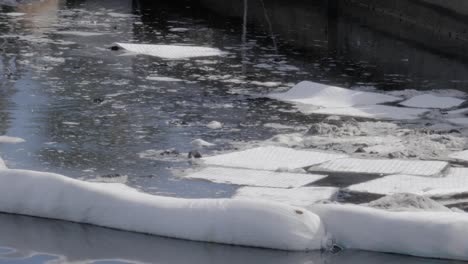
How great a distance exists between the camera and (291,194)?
830 cm

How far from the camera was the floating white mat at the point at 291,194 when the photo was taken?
814 cm

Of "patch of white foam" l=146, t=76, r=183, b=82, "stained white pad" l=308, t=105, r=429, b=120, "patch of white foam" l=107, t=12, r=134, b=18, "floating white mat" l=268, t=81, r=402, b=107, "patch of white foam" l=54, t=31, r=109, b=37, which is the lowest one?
"patch of white foam" l=107, t=12, r=134, b=18

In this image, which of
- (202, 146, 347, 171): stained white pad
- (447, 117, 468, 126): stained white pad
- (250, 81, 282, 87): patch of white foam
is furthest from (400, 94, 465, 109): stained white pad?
(202, 146, 347, 171): stained white pad

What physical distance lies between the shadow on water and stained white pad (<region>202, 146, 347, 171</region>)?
2.07 m

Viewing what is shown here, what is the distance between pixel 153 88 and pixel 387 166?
17.2 feet

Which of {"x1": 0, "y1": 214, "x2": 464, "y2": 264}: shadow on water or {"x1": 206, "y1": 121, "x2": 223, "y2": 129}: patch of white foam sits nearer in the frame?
{"x1": 0, "y1": 214, "x2": 464, "y2": 264}: shadow on water

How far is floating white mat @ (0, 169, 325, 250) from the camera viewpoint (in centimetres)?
725

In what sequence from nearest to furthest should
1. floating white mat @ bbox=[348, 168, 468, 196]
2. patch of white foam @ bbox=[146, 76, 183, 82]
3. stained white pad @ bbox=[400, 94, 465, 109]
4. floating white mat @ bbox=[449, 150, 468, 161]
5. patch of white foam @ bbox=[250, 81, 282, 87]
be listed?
floating white mat @ bbox=[348, 168, 468, 196] → floating white mat @ bbox=[449, 150, 468, 161] → stained white pad @ bbox=[400, 94, 465, 109] → patch of white foam @ bbox=[250, 81, 282, 87] → patch of white foam @ bbox=[146, 76, 183, 82]

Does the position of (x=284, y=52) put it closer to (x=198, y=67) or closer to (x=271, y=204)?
(x=198, y=67)

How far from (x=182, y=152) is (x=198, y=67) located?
610 cm

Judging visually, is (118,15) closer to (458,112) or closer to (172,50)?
(172,50)

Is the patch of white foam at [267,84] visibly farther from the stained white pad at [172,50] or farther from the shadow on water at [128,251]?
the shadow on water at [128,251]

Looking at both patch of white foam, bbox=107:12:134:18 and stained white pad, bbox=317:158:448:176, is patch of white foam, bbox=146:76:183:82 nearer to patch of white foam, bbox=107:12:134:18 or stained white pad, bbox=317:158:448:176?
stained white pad, bbox=317:158:448:176

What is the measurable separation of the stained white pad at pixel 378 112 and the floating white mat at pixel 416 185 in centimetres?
317
